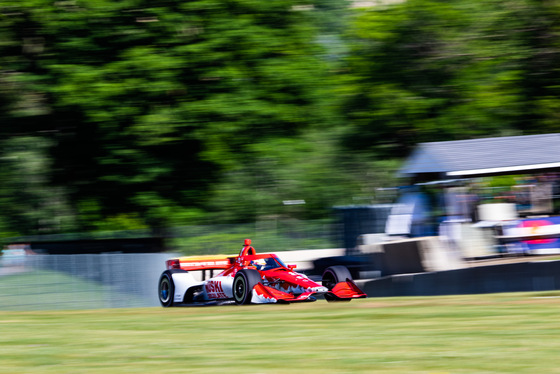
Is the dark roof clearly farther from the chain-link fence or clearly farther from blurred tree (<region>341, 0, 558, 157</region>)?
blurred tree (<region>341, 0, 558, 157</region>)

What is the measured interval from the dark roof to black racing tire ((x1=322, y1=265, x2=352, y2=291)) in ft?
10.1

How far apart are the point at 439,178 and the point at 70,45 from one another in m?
11.9

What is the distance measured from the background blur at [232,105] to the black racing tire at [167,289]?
17.2 ft

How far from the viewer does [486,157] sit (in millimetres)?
15000

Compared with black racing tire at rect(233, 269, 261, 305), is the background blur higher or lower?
higher

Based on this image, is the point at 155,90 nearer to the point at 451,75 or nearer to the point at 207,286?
the point at 451,75

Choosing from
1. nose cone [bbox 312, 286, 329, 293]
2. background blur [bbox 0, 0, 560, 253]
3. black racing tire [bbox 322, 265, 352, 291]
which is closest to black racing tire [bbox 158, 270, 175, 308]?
black racing tire [bbox 322, 265, 352, 291]

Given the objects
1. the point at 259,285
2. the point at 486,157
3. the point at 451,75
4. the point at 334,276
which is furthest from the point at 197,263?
the point at 451,75

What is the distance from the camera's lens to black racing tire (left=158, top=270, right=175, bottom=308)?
1420 cm

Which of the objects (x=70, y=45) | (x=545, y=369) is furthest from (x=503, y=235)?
(x=70, y=45)

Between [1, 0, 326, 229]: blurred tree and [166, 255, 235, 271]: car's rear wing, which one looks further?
[1, 0, 326, 229]: blurred tree

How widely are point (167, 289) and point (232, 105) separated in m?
9.55

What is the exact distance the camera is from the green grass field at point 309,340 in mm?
6148

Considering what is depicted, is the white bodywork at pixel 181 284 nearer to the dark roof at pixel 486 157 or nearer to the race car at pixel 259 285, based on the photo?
the race car at pixel 259 285
